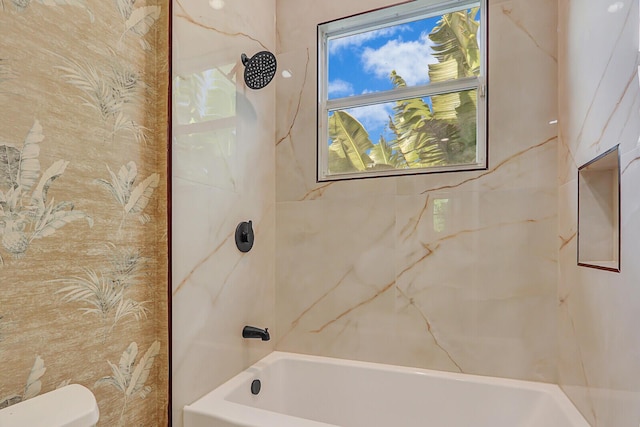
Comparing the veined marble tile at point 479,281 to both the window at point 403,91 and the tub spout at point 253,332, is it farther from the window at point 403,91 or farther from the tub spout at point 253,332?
the tub spout at point 253,332

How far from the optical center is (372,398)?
5.83 ft

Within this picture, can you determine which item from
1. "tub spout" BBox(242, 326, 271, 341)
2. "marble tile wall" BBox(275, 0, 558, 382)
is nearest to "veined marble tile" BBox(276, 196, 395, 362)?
"marble tile wall" BBox(275, 0, 558, 382)

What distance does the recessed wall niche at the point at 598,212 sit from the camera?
1.18m

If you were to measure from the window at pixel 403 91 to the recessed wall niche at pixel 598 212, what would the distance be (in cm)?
47

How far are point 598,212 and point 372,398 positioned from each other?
4.09ft

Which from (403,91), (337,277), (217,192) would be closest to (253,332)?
(337,277)

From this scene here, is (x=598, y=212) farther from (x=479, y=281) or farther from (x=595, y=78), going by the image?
(x=479, y=281)

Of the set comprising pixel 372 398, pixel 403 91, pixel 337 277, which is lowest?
pixel 372 398

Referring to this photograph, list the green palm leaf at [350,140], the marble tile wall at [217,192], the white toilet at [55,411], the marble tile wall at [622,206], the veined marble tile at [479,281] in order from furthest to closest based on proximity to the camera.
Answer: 1. the green palm leaf at [350,140]
2. the veined marble tile at [479,281]
3. the marble tile wall at [217,192]
4. the marble tile wall at [622,206]
5. the white toilet at [55,411]

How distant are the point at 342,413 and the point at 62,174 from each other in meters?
1.57

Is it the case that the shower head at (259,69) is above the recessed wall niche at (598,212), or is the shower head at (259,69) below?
above

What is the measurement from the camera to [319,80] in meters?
2.02

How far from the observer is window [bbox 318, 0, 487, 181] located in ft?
5.79

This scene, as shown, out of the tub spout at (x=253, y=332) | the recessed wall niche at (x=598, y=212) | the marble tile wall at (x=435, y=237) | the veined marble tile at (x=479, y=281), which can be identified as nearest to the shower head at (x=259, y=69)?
the marble tile wall at (x=435, y=237)
